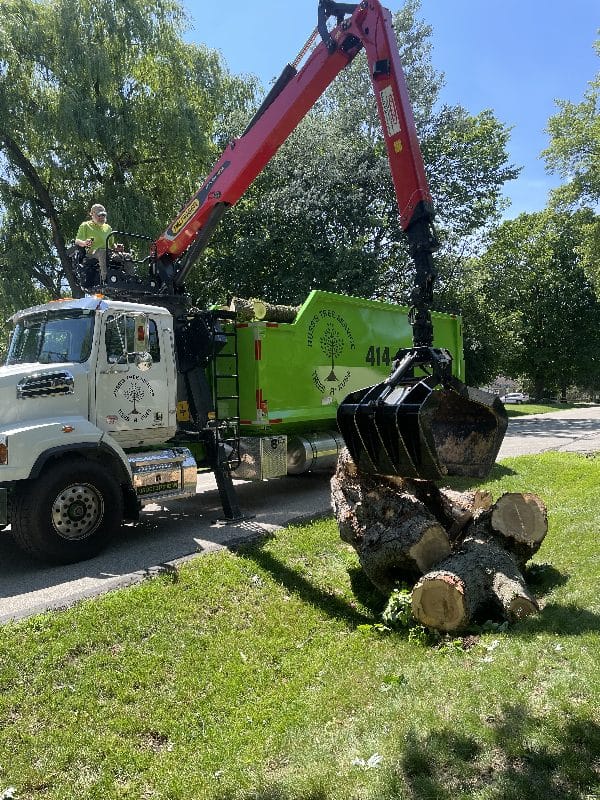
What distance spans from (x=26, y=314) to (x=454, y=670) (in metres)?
6.17

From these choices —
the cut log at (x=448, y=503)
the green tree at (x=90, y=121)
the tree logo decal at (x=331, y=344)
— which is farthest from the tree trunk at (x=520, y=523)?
the green tree at (x=90, y=121)

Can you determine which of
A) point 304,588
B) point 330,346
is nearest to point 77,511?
point 304,588

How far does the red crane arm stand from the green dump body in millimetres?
1641

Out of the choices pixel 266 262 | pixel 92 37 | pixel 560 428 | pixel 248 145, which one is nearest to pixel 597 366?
pixel 560 428

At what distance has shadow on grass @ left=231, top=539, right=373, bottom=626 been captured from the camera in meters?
4.95

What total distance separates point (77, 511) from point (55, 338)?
2025 mm

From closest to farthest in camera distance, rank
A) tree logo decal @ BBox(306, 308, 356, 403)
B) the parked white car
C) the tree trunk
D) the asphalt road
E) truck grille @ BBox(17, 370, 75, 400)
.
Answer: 1. the tree trunk
2. the asphalt road
3. truck grille @ BBox(17, 370, 75, 400)
4. tree logo decal @ BBox(306, 308, 356, 403)
5. the parked white car

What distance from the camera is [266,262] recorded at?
70.4 ft

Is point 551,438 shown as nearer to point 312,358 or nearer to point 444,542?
point 312,358

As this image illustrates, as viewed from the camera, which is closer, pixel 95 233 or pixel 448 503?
pixel 448 503

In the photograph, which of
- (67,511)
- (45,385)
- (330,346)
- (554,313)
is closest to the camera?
(67,511)

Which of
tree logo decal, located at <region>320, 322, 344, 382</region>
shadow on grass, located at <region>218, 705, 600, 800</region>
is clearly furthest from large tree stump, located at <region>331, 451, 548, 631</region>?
tree logo decal, located at <region>320, 322, 344, 382</region>

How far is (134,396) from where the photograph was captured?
7219 mm

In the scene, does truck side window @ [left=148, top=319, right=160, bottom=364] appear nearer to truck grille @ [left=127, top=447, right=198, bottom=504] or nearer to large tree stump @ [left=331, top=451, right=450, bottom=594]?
truck grille @ [left=127, top=447, right=198, bottom=504]
